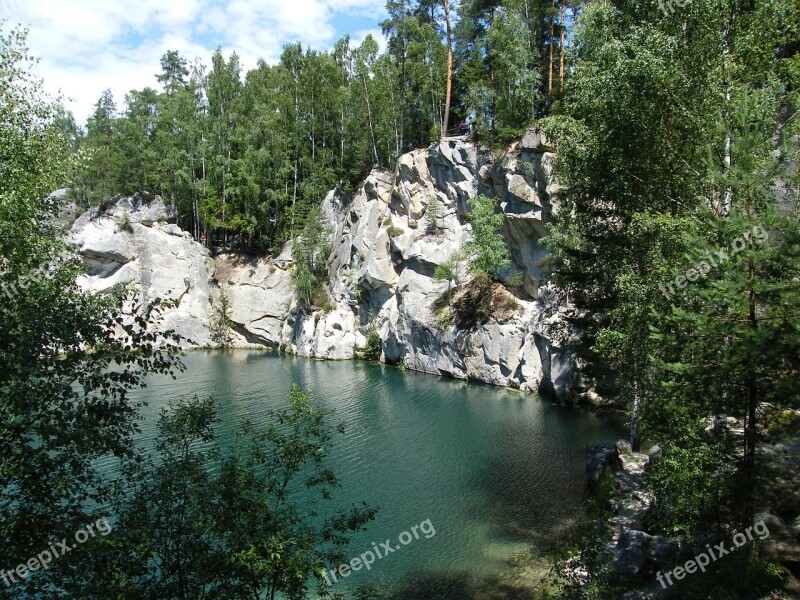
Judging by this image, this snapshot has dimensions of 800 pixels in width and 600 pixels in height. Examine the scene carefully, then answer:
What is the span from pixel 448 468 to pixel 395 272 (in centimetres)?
2928

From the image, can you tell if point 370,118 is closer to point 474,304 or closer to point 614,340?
point 474,304

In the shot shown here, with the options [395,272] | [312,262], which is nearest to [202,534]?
[395,272]

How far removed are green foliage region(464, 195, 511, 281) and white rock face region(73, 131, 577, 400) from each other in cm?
126

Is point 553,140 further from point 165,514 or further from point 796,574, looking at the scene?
point 165,514

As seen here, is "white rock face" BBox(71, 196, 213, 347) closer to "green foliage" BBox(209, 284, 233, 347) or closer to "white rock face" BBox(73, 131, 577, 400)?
"white rock face" BBox(73, 131, 577, 400)

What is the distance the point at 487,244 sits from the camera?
37.0 metres

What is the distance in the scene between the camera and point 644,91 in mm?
13297

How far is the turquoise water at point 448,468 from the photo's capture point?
508 inches

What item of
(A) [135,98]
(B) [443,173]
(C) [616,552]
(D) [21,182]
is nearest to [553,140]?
(C) [616,552]

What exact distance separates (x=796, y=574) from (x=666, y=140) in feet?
32.6

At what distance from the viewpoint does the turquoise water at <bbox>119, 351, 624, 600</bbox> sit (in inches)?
508

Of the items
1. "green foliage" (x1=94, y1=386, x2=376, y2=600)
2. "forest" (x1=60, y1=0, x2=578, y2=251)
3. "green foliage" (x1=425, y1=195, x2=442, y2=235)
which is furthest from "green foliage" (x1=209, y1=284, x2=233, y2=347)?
"green foliage" (x1=94, y1=386, x2=376, y2=600)

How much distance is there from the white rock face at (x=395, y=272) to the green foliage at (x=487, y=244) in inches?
49.5

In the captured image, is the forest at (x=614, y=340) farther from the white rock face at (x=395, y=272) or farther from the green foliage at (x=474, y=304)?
the green foliage at (x=474, y=304)
